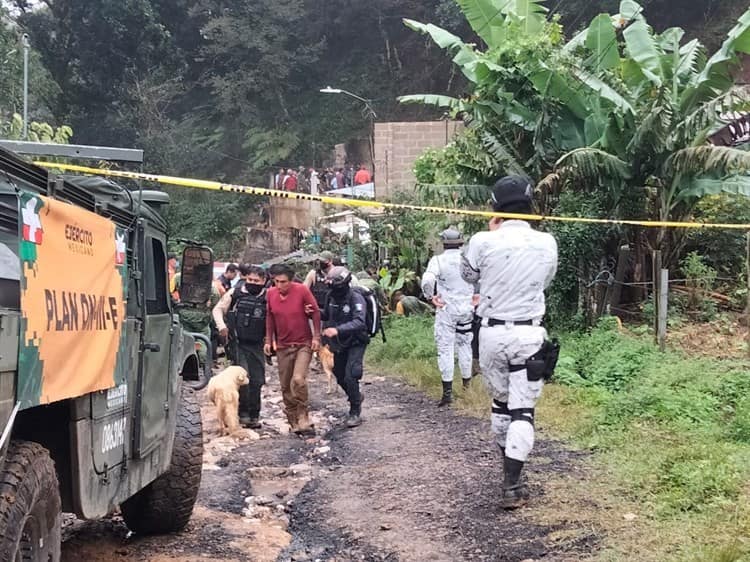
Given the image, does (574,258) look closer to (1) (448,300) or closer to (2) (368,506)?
(1) (448,300)

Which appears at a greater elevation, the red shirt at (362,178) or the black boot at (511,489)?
the red shirt at (362,178)

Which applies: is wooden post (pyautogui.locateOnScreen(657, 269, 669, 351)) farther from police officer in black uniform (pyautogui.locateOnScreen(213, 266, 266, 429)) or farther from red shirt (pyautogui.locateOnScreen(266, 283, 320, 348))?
police officer in black uniform (pyautogui.locateOnScreen(213, 266, 266, 429))

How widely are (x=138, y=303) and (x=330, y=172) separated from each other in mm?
29649

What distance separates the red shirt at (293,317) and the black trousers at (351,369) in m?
0.50

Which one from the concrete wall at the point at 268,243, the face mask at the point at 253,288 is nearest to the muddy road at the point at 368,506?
the face mask at the point at 253,288

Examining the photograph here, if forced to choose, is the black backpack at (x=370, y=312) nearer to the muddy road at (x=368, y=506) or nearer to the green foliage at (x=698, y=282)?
the muddy road at (x=368, y=506)

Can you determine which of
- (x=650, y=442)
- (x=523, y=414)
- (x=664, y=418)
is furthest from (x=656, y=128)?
(x=523, y=414)

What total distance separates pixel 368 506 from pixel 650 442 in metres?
2.17

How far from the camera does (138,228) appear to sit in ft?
17.7

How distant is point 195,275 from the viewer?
6.25 metres

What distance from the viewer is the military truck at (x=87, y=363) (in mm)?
3438

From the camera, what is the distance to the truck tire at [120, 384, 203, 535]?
5961 millimetres

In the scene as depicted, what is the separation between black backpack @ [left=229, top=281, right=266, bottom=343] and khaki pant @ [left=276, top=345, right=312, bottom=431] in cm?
64

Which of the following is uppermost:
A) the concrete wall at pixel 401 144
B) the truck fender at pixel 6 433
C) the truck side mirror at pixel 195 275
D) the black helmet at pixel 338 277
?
the concrete wall at pixel 401 144
